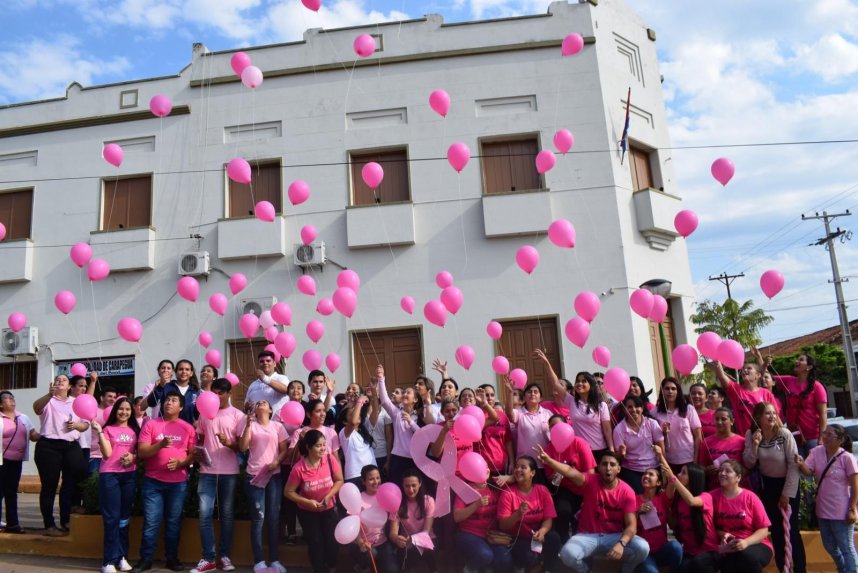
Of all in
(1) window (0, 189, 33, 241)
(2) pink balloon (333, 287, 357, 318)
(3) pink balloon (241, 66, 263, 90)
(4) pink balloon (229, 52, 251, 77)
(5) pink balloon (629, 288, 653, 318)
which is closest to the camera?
(5) pink balloon (629, 288, 653, 318)

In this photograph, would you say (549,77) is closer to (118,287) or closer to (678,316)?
(678,316)

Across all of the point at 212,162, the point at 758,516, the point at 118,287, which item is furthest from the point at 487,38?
the point at 758,516

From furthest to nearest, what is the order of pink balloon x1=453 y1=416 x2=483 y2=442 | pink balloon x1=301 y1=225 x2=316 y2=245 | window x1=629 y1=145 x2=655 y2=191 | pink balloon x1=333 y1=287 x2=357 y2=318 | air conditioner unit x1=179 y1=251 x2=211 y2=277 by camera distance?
window x1=629 y1=145 x2=655 y2=191
air conditioner unit x1=179 y1=251 x2=211 y2=277
pink balloon x1=301 y1=225 x2=316 y2=245
pink balloon x1=333 y1=287 x2=357 y2=318
pink balloon x1=453 y1=416 x2=483 y2=442

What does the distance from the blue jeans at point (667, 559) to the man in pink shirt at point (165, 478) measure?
13.1ft

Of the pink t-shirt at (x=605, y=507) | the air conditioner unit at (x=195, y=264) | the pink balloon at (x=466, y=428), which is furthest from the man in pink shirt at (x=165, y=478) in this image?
the air conditioner unit at (x=195, y=264)

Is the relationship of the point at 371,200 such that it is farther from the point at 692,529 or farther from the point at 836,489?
the point at 836,489

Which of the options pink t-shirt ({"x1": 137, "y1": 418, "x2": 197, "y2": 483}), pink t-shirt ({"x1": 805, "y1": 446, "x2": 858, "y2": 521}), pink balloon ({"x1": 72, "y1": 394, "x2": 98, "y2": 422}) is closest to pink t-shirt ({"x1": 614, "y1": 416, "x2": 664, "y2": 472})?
pink t-shirt ({"x1": 805, "y1": 446, "x2": 858, "y2": 521})

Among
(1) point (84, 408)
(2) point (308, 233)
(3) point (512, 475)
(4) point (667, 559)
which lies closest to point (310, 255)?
(2) point (308, 233)

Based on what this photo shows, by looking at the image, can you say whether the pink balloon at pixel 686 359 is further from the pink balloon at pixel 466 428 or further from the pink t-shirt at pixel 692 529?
the pink balloon at pixel 466 428

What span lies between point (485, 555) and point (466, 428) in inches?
41.5

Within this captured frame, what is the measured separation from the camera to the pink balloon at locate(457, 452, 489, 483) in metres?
4.89

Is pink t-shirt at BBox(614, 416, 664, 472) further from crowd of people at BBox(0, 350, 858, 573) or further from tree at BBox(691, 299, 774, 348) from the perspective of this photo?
tree at BBox(691, 299, 774, 348)

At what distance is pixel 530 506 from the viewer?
509 cm

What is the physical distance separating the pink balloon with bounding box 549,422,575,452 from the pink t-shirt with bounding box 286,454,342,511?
1981 mm
